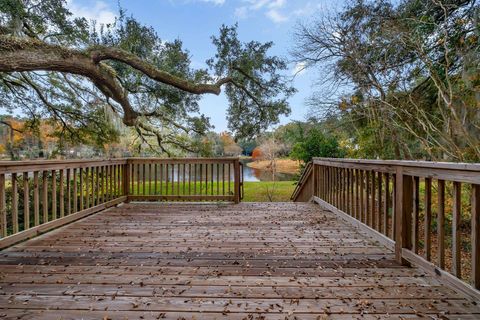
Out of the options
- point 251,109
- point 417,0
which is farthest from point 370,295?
point 251,109

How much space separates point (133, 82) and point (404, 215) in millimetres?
6104

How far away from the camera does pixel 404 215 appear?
8.13ft

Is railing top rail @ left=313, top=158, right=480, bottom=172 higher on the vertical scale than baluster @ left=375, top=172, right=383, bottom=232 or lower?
higher

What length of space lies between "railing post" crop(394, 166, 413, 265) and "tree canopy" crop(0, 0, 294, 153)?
15.0ft

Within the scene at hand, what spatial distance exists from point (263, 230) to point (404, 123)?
3.72 m

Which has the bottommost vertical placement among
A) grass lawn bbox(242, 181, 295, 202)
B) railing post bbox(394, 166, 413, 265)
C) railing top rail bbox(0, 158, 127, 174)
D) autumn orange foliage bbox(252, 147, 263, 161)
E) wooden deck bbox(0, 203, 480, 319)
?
grass lawn bbox(242, 181, 295, 202)

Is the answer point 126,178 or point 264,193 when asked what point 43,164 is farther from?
point 264,193

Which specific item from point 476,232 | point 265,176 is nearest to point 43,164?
point 476,232

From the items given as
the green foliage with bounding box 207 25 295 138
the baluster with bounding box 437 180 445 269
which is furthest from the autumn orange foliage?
the baluster with bounding box 437 180 445 269

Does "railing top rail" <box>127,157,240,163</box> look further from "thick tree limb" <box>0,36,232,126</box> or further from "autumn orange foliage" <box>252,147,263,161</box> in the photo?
"autumn orange foliage" <box>252,147,263,161</box>

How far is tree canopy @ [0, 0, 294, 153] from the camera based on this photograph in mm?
5223

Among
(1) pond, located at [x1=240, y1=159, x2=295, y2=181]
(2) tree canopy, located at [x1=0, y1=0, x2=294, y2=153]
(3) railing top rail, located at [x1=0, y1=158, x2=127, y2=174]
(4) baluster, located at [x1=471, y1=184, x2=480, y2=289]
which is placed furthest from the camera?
(1) pond, located at [x1=240, y1=159, x2=295, y2=181]

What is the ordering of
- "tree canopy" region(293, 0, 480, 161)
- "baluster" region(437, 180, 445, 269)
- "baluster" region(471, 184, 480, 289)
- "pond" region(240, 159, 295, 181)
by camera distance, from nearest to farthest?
1. "baluster" region(471, 184, 480, 289)
2. "baluster" region(437, 180, 445, 269)
3. "tree canopy" region(293, 0, 480, 161)
4. "pond" region(240, 159, 295, 181)

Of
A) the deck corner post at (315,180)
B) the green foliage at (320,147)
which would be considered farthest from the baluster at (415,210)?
the green foliage at (320,147)
